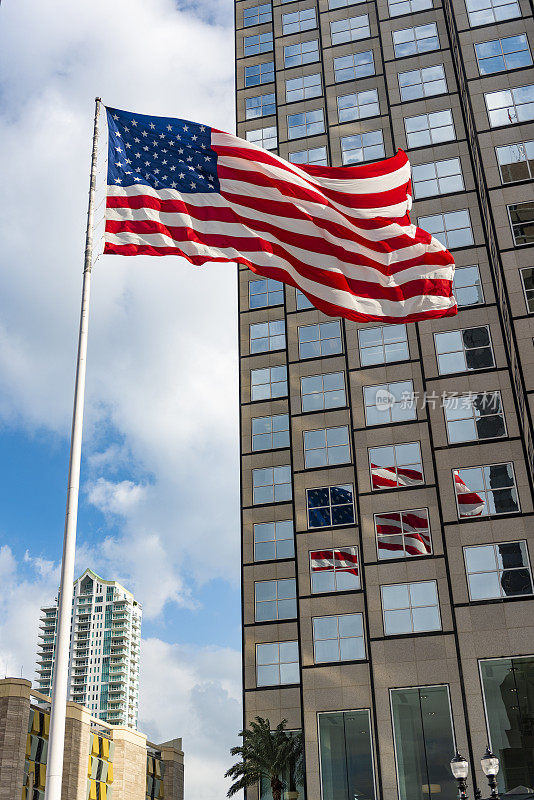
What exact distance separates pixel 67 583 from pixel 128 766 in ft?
223

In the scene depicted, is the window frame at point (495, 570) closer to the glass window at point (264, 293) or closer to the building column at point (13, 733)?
the glass window at point (264, 293)

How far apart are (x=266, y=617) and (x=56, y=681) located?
40.4 meters

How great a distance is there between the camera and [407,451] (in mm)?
48125

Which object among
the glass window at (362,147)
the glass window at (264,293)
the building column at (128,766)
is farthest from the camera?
the building column at (128,766)

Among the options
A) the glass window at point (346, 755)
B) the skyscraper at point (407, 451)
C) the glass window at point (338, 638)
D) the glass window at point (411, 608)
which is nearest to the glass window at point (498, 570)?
the skyscraper at point (407, 451)

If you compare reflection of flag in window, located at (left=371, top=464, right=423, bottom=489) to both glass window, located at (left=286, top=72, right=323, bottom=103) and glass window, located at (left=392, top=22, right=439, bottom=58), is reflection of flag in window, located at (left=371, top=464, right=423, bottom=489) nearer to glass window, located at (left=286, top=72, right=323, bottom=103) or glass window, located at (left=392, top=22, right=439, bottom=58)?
glass window, located at (left=392, top=22, right=439, bottom=58)

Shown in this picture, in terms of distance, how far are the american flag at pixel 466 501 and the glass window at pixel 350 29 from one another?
35296 mm

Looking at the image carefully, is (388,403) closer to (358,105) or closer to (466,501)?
(466,501)

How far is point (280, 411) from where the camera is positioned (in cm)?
5775

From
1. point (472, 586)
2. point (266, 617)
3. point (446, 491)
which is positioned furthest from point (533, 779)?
point (266, 617)

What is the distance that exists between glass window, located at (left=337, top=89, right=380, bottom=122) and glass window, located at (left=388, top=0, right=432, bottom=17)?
602 centimetres

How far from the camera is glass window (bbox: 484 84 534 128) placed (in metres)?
50.1

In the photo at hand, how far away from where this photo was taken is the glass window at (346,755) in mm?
41156

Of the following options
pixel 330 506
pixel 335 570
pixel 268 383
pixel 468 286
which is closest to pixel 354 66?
pixel 468 286
